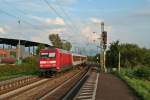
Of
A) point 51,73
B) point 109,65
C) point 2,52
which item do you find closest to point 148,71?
point 51,73

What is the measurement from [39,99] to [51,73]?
2228 cm

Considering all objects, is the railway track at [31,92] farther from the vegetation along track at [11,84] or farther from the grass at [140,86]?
the grass at [140,86]

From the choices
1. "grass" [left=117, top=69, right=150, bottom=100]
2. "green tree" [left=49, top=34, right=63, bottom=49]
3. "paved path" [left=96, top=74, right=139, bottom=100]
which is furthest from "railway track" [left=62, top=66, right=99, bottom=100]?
"green tree" [left=49, top=34, right=63, bottom=49]

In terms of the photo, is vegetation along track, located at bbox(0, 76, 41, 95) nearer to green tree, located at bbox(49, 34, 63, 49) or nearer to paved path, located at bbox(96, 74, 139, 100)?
paved path, located at bbox(96, 74, 139, 100)

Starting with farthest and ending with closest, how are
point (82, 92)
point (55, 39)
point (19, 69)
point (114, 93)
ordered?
point (55, 39) → point (19, 69) → point (82, 92) → point (114, 93)

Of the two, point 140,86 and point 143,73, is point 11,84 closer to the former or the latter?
point 140,86

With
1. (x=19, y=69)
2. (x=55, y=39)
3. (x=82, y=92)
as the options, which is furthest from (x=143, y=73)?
(x=55, y=39)

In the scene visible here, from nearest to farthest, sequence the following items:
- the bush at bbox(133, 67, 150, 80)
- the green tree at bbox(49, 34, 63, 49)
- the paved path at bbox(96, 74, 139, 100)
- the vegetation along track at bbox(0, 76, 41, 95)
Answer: the paved path at bbox(96, 74, 139, 100), the vegetation along track at bbox(0, 76, 41, 95), the bush at bbox(133, 67, 150, 80), the green tree at bbox(49, 34, 63, 49)

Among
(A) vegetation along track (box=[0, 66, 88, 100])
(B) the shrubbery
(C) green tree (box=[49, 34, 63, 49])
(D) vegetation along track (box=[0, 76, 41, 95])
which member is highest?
(C) green tree (box=[49, 34, 63, 49])

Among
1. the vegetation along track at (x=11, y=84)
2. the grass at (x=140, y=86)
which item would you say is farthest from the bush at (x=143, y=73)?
the vegetation along track at (x=11, y=84)

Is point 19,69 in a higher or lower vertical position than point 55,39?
lower

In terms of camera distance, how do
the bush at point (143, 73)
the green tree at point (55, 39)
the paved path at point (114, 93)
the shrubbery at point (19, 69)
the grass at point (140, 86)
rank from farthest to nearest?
the green tree at point (55, 39), the bush at point (143, 73), the shrubbery at point (19, 69), the paved path at point (114, 93), the grass at point (140, 86)

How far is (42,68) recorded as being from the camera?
4119 cm

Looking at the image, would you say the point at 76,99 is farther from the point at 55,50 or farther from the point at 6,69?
the point at 6,69
